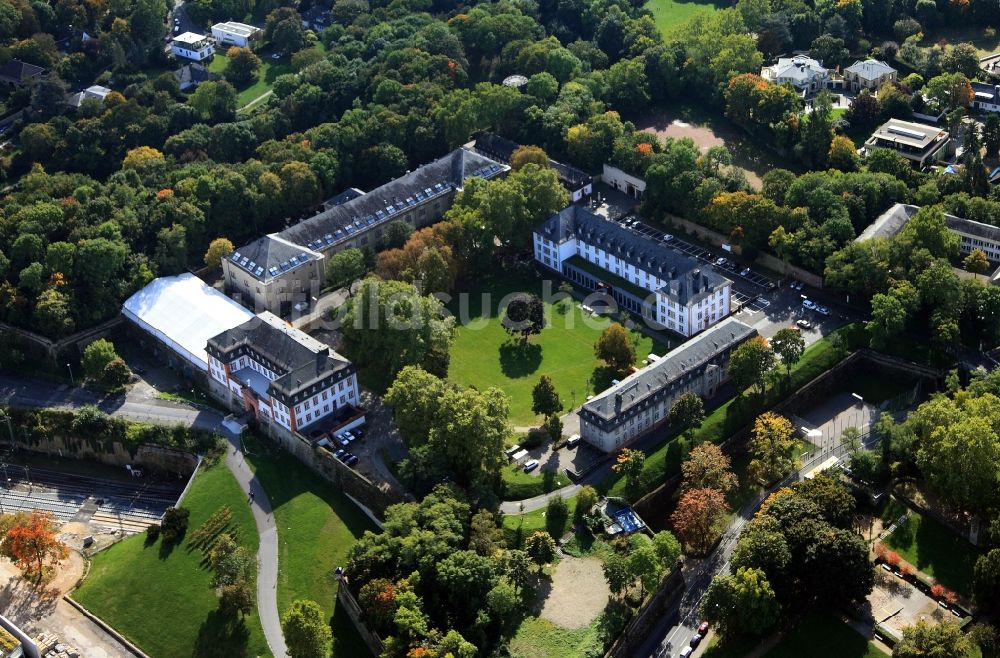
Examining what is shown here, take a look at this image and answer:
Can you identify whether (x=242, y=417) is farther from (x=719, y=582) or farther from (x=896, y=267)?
(x=896, y=267)

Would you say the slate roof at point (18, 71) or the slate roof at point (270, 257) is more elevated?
the slate roof at point (18, 71)

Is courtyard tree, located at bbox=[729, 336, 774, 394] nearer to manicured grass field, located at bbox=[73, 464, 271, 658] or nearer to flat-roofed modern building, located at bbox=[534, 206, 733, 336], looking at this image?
flat-roofed modern building, located at bbox=[534, 206, 733, 336]

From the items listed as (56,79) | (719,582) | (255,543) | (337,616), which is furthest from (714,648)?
(56,79)

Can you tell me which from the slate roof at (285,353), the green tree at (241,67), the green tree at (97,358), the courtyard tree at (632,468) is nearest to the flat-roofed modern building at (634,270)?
the courtyard tree at (632,468)

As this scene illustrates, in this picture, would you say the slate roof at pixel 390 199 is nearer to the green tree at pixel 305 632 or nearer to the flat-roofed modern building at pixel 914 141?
the flat-roofed modern building at pixel 914 141

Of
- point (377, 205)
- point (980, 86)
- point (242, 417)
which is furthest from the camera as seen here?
point (980, 86)
